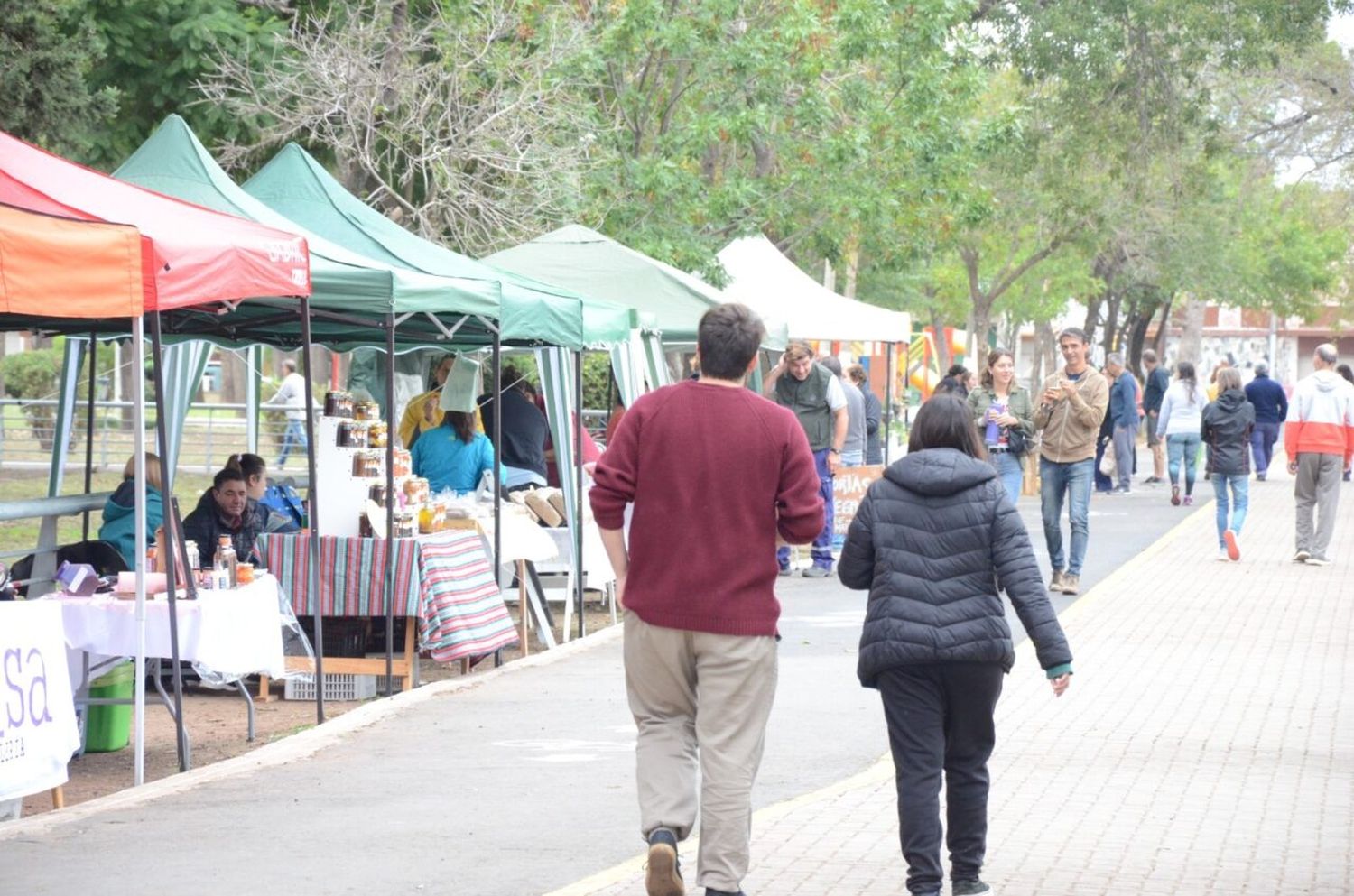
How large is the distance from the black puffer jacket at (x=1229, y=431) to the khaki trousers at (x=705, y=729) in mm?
13317

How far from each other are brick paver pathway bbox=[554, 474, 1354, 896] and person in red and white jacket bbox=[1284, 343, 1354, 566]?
2996 millimetres

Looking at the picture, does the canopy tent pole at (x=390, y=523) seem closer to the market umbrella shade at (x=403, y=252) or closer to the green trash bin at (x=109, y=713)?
the market umbrella shade at (x=403, y=252)

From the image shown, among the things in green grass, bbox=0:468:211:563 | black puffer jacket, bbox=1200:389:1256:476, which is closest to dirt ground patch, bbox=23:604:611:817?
black puffer jacket, bbox=1200:389:1256:476

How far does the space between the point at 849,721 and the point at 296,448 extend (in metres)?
23.9

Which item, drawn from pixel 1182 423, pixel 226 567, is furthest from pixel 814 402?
pixel 1182 423

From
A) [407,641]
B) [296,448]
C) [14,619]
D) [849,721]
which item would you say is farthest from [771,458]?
[296,448]

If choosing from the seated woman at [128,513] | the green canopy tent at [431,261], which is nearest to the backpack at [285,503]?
the seated woman at [128,513]

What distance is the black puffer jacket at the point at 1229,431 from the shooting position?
60.0 ft

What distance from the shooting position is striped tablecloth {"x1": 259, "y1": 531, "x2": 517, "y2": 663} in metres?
11.0

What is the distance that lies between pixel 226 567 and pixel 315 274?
188cm

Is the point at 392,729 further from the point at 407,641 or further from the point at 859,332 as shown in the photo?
the point at 859,332

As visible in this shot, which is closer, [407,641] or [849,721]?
[849,721]

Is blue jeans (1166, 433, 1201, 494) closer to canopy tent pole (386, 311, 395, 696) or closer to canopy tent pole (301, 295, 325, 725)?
canopy tent pole (386, 311, 395, 696)

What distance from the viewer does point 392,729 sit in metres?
9.76
